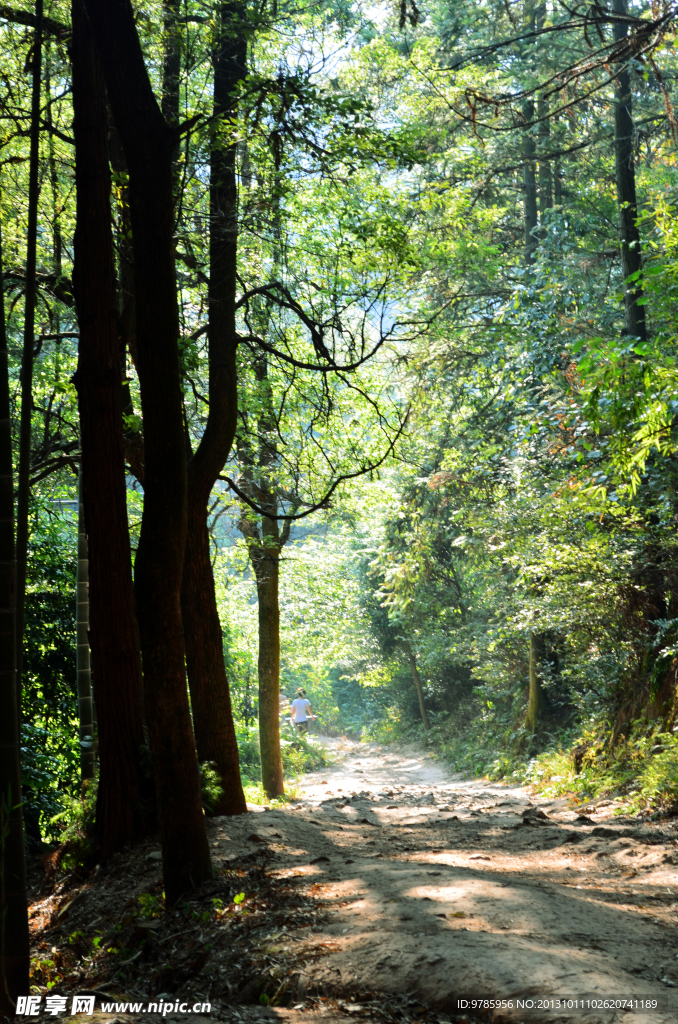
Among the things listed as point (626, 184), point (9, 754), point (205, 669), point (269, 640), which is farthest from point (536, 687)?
point (9, 754)

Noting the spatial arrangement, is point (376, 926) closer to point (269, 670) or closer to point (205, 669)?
point (205, 669)

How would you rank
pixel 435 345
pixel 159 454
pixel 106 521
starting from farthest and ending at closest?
1. pixel 435 345
2. pixel 106 521
3. pixel 159 454

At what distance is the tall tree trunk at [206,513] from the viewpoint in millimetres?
6871

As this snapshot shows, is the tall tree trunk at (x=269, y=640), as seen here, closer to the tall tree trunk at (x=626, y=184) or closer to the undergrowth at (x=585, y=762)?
the undergrowth at (x=585, y=762)

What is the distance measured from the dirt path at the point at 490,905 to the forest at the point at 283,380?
0.93 meters

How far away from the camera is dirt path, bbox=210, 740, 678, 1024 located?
304 cm

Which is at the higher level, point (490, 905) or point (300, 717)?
point (490, 905)

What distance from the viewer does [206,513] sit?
7.12 m

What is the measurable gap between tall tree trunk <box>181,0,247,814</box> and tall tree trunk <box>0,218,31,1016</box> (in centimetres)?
346

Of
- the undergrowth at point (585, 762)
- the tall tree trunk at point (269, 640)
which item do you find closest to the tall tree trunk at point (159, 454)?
the undergrowth at point (585, 762)

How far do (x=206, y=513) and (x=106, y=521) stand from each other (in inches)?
42.3

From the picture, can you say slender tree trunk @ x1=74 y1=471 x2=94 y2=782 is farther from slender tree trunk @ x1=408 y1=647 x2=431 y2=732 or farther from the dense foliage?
slender tree trunk @ x1=408 y1=647 x2=431 y2=732

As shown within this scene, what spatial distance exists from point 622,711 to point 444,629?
42.1ft

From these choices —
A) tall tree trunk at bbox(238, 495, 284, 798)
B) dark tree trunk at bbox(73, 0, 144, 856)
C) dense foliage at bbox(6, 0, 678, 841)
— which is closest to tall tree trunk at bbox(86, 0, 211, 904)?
dense foliage at bbox(6, 0, 678, 841)
